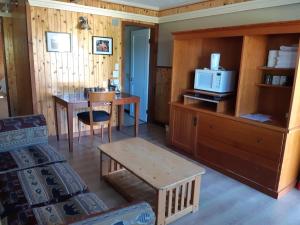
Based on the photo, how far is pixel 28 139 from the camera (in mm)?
2473

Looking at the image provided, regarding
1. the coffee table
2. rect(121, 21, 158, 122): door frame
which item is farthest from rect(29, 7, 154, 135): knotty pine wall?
the coffee table

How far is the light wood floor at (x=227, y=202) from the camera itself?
6.94 feet

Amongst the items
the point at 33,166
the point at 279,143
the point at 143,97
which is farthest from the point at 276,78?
the point at 143,97

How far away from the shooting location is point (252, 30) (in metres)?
2.52

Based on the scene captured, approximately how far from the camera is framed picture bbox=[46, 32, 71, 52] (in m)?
3.57

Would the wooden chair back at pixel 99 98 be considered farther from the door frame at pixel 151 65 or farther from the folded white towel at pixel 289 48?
the folded white towel at pixel 289 48

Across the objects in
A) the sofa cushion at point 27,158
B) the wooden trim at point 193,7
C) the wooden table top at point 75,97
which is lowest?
the sofa cushion at point 27,158

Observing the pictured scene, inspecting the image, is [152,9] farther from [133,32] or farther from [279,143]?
[279,143]

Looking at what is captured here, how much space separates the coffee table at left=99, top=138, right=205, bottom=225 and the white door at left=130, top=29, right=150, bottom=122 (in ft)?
8.10

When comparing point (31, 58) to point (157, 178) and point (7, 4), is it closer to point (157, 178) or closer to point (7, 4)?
point (7, 4)

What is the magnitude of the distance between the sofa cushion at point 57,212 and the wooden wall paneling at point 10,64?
439 cm

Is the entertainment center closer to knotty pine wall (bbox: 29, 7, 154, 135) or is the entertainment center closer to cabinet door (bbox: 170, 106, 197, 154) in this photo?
cabinet door (bbox: 170, 106, 197, 154)

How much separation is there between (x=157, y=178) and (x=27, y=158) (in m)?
1.21

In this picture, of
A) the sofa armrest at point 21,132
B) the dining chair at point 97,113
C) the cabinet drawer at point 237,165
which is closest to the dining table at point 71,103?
the dining chair at point 97,113
